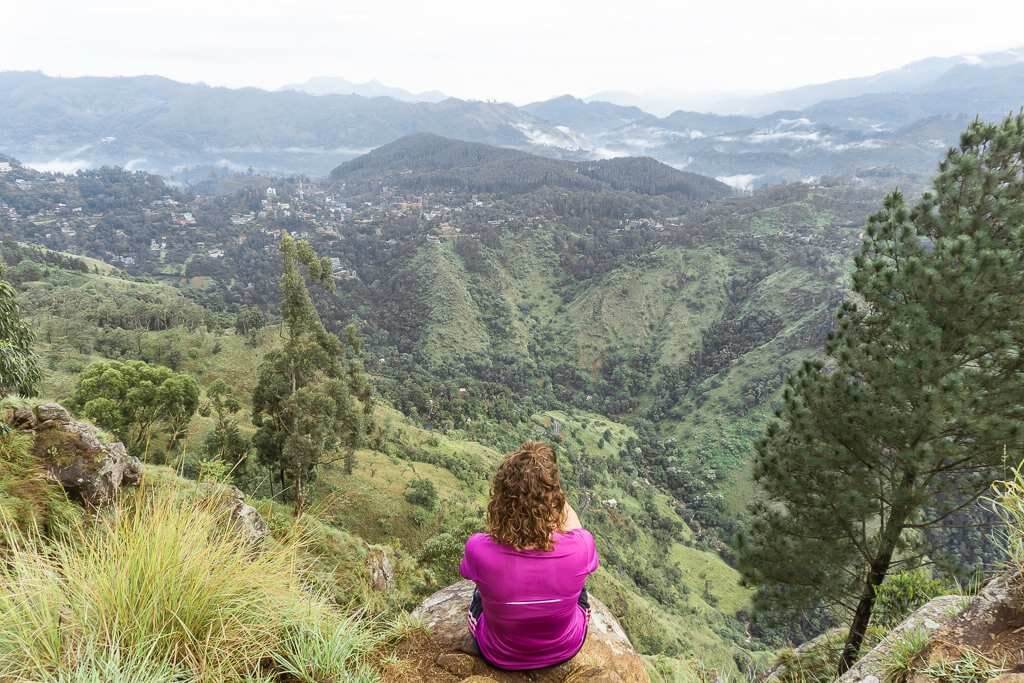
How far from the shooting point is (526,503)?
3066 mm

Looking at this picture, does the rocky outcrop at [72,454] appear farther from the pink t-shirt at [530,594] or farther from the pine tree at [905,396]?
the pine tree at [905,396]

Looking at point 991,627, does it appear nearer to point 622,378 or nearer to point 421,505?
point 421,505

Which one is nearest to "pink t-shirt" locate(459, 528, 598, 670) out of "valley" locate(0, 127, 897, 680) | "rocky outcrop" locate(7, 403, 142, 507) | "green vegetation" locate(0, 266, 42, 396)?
"valley" locate(0, 127, 897, 680)

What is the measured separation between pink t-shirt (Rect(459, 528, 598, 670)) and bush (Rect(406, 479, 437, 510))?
2514cm

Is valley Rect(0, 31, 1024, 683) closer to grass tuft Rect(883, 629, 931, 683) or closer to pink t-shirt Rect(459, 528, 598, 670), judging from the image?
grass tuft Rect(883, 629, 931, 683)

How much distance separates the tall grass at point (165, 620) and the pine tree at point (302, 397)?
16.6 m

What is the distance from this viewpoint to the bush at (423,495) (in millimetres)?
27209

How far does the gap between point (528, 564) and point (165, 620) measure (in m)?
1.91

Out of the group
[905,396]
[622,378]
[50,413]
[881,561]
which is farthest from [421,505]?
[622,378]

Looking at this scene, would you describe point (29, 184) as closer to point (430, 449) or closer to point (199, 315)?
point (199, 315)

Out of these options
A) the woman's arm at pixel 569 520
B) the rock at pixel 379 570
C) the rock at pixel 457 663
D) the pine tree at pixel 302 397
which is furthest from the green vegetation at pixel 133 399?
the woman's arm at pixel 569 520

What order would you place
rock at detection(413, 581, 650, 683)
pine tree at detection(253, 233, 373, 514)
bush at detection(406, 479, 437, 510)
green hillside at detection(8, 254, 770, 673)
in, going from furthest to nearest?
bush at detection(406, 479, 437, 510), pine tree at detection(253, 233, 373, 514), green hillside at detection(8, 254, 770, 673), rock at detection(413, 581, 650, 683)

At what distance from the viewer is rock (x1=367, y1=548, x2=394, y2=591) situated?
458 inches

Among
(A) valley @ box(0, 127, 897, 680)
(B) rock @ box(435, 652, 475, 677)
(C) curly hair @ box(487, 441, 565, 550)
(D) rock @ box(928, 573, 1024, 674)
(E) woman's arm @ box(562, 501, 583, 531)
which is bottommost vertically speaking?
(A) valley @ box(0, 127, 897, 680)
